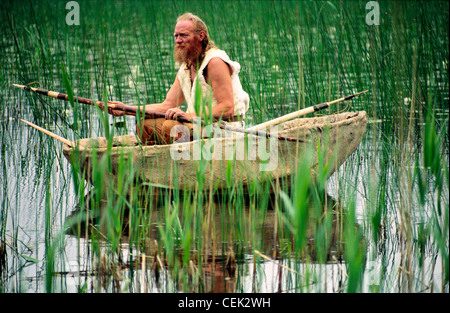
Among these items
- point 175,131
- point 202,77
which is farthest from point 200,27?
point 175,131

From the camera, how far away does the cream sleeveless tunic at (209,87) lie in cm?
374

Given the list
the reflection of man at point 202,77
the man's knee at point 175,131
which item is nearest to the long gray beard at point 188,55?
the reflection of man at point 202,77

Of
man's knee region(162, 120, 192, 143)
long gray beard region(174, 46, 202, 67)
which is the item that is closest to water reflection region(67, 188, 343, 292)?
man's knee region(162, 120, 192, 143)

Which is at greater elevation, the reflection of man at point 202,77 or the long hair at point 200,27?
the long hair at point 200,27

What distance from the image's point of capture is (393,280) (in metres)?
2.60

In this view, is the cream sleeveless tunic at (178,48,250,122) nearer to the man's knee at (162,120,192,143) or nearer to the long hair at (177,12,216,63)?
the long hair at (177,12,216,63)

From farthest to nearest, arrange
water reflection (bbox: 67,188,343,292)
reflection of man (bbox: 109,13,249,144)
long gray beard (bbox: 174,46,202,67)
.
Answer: long gray beard (bbox: 174,46,202,67), reflection of man (bbox: 109,13,249,144), water reflection (bbox: 67,188,343,292)

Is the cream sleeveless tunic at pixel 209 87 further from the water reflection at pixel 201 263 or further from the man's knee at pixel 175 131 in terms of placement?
the water reflection at pixel 201 263

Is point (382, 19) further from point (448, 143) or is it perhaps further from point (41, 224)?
point (41, 224)

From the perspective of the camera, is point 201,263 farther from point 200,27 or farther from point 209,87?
point 200,27

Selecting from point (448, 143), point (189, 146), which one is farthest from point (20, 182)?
point (448, 143)

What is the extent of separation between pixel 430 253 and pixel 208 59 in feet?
5.37

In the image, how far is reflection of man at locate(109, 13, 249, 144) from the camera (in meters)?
3.68

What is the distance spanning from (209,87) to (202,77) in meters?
0.07
